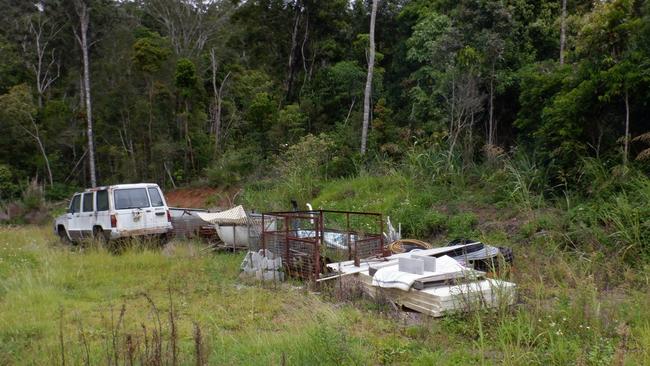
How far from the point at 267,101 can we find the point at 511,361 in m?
22.7

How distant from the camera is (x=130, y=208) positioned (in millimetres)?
14062

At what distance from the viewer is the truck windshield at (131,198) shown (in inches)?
552

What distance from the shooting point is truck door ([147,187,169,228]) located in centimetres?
1424

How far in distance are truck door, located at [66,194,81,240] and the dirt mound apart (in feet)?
21.2

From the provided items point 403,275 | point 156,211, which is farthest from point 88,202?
point 403,275

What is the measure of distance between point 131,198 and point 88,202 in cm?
138

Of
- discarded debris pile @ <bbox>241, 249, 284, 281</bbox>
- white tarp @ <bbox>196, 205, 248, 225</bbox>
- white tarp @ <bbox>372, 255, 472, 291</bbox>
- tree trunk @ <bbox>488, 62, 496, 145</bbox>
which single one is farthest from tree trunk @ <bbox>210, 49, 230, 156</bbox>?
white tarp @ <bbox>372, 255, 472, 291</bbox>

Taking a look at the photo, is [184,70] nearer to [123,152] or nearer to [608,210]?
[123,152]

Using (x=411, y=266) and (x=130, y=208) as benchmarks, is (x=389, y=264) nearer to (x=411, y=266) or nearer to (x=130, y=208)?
(x=411, y=266)

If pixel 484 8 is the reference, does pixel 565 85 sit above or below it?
below

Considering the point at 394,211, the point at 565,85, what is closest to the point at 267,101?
the point at 394,211

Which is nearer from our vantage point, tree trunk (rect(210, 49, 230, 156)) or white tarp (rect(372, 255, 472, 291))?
white tarp (rect(372, 255, 472, 291))

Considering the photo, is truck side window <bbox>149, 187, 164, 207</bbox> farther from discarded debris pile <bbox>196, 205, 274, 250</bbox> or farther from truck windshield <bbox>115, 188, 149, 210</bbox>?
discarded debris pile <bbox>196, 205, 274, 250</bbox>

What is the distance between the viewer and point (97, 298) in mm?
8727
